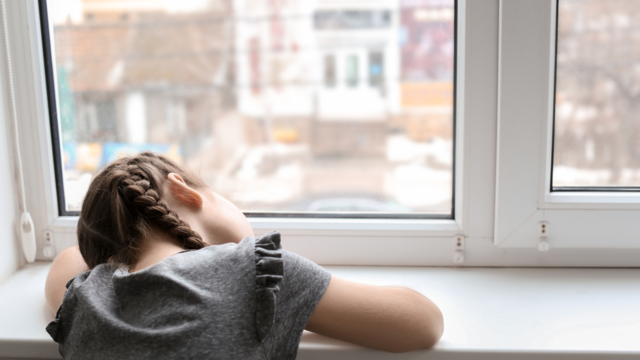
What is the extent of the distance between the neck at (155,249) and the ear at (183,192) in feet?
0.21

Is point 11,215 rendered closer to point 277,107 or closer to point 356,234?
point 277,107

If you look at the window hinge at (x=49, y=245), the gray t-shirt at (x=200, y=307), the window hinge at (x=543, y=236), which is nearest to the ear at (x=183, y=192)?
the gray t-shirt at (x=200, y=307)

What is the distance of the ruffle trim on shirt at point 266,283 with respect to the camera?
608 millimetres

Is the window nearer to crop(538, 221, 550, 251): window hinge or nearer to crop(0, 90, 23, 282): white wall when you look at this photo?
crop(538, 221, 550, 251): window hinge

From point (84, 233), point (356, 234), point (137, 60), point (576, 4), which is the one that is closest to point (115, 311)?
point (84, 233)

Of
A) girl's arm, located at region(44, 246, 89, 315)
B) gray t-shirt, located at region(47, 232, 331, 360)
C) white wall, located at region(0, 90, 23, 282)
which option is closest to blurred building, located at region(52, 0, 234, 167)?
white wall, located at region(0, 90, 23, 282)

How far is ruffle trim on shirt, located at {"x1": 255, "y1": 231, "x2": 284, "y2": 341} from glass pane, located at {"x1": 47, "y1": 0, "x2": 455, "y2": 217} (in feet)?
1.42

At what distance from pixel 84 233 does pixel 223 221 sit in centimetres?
20

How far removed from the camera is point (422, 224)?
1.02m

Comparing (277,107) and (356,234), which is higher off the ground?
(277,107)

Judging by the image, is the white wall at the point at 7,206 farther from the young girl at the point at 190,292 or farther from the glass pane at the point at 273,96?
the young girl at the point at 190,292

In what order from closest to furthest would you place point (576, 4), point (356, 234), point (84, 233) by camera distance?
point (84, 233), point (576, 4), point (356, 234)

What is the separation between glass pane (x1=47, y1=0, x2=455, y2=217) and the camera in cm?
102

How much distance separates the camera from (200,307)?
596 mm
